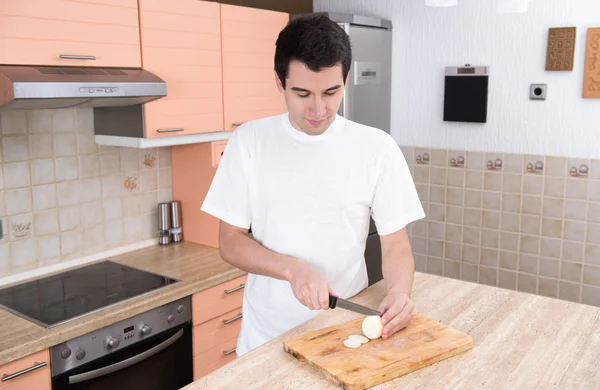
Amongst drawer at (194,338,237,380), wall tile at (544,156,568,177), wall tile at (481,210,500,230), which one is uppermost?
wall tile at (544,156,568,177)

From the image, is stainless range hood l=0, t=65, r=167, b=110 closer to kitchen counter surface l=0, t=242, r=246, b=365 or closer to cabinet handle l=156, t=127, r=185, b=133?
cabinet handle l=156, t=127, r=185, b=133

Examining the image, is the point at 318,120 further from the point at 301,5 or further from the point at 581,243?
the point at 301,5

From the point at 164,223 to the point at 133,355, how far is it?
2.95ft

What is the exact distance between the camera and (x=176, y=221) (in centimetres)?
320

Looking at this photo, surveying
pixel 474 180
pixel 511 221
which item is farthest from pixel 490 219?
pixel 474 180

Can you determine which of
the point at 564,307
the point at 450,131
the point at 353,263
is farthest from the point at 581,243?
the point at 353,263

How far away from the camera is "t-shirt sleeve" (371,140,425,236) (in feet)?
5.66

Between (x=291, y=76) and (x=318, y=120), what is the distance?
132 millimetres

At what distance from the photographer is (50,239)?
8.86ft

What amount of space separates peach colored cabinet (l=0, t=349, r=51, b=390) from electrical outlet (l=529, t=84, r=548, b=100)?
101 inches

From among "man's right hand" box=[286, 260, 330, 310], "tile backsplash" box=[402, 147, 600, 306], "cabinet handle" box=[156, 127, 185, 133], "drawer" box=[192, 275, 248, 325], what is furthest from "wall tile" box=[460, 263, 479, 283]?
"man's right hand" box=[286, 260, 330, 310]

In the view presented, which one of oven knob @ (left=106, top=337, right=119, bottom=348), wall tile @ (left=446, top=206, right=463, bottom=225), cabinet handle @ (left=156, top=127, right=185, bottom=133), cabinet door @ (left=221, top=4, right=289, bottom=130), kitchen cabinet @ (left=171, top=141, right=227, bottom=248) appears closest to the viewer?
oven knob @ (left=106, top=337, right=119, bottom=348)

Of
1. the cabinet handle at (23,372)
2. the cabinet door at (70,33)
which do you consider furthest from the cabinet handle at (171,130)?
the cabinet handle at (23,372)

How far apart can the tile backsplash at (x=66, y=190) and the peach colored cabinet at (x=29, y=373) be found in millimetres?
644
